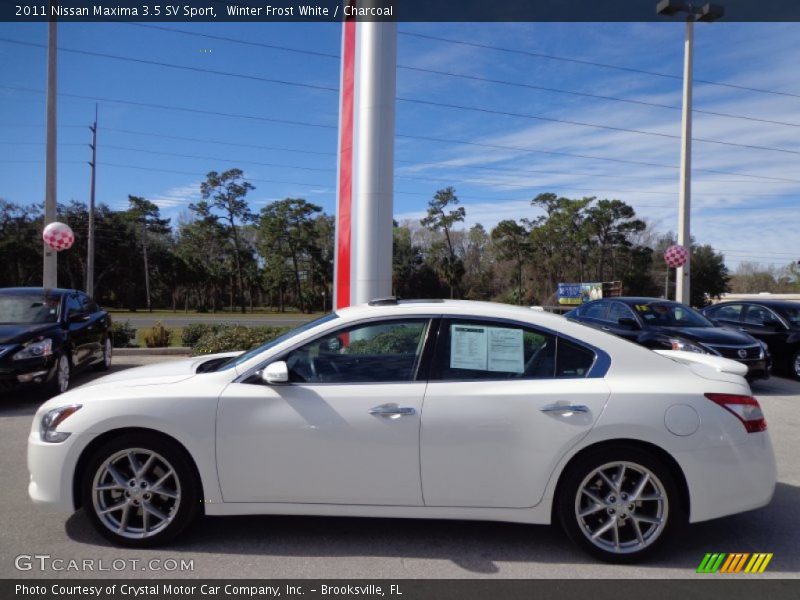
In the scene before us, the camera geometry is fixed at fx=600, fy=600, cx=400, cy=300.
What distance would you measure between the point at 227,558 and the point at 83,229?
6127cm

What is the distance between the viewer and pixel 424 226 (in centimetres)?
6222

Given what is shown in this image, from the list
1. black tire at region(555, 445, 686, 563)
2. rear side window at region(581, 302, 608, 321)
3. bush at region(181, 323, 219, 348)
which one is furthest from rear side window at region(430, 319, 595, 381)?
bush at region(181, 323, 219, 348)

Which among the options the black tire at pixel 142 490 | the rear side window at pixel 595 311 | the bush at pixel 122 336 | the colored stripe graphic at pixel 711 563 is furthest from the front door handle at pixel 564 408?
the bush at pixel 122 336

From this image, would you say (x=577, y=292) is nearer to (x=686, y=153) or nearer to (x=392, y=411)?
(x=686, y=153)

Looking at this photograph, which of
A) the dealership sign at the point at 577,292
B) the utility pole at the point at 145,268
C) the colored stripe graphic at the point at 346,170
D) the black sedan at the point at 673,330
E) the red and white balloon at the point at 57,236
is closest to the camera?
the black sedan at the point at 673,330

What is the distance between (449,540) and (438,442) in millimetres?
791

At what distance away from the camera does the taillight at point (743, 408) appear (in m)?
3.55

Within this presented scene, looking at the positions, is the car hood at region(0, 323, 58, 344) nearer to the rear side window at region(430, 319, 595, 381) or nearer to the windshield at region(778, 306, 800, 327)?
the rear side window at region(430, 319, 595, 381)

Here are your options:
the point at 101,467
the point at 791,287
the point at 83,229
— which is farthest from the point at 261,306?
the point at 791,287

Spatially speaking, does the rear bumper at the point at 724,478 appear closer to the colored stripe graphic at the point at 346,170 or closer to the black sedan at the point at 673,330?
the black sedan at the point at 673,330

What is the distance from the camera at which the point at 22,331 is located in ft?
25.7

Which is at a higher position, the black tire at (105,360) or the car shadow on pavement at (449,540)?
the black tire at (105,360)

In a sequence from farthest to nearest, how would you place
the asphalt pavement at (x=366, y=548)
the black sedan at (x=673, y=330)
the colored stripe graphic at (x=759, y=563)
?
the black sedan at (x=673, y=330) → the colored stripe graphic at (x=759, y=563) → the asphalt pavement at (x=366, y=548)

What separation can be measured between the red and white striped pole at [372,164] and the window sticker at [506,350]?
6.99 m
